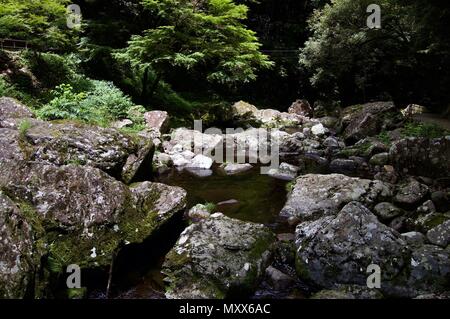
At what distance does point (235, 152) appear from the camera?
44.2 feet

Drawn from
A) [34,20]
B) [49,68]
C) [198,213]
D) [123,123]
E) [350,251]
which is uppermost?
[34,20]

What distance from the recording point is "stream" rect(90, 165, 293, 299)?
5680mm

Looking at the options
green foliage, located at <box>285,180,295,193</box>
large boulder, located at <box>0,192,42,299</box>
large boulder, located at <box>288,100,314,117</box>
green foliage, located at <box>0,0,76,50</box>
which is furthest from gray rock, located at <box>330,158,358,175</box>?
large boulder, located at <box>288,100,314,117</box>

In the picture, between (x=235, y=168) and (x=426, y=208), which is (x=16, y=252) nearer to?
(x=426, y=208)

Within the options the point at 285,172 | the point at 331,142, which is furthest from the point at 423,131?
the point at 285,172

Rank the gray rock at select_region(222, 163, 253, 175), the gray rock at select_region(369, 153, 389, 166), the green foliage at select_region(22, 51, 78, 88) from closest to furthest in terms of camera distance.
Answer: the gray rock at select_region(222, 163, 253, 175) < the gray rock at select_region(369, 153, 389, 166) < the green foliage at select_region(22, 51, 78, 88)

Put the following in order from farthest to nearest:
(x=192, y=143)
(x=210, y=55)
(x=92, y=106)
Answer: (x=210, y=55), (x=192, y=143), (x=92, y=106)

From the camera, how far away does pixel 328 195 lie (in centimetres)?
830

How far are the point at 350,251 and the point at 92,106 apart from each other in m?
9.91

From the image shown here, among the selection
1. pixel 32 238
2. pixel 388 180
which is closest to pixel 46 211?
pixel 32 238

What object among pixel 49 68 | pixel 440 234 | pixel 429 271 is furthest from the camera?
pixel 49 68

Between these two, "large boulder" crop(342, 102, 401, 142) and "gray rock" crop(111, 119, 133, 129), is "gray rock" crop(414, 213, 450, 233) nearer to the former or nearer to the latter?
"large boulder" crop(342, 102, 401, 142)

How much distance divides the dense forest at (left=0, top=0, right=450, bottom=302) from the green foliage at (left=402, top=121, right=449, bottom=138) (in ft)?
0.26

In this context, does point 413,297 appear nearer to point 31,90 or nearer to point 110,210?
point 110,210
